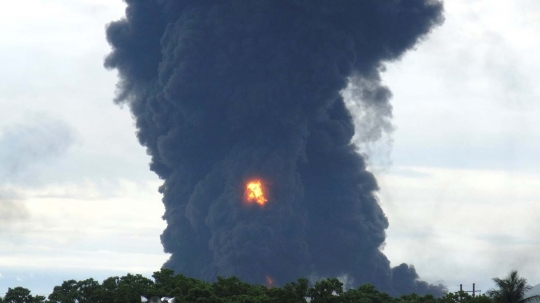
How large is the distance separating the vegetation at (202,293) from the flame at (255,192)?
4208 cm

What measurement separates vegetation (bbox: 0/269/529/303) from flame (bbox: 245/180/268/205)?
42.1 meters

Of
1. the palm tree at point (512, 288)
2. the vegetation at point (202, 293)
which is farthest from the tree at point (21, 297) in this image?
the palm tree at point (512, 288)

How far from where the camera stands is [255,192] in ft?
539

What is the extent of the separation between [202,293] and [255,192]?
52.1 m

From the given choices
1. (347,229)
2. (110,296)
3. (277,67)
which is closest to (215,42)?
(277,67)

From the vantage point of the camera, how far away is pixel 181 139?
556 feet

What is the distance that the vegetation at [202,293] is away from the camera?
111812 millimetres

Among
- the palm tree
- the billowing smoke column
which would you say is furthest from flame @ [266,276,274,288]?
the palm tree

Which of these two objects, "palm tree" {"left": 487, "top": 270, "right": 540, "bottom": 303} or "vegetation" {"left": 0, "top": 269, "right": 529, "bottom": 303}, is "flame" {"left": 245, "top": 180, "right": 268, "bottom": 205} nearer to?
"vegetation" {"left": 0, "top": 269, "right": 529, "bottom": 303}

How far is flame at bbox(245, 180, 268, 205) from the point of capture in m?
164

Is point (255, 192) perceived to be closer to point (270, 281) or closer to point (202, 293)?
point (270, 281)

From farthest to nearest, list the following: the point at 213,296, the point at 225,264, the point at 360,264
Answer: the point at 360,264 < the point at 225,264 < the point at 213,296

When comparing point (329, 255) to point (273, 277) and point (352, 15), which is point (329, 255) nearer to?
point (273, 277)

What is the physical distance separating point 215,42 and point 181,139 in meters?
14.4
